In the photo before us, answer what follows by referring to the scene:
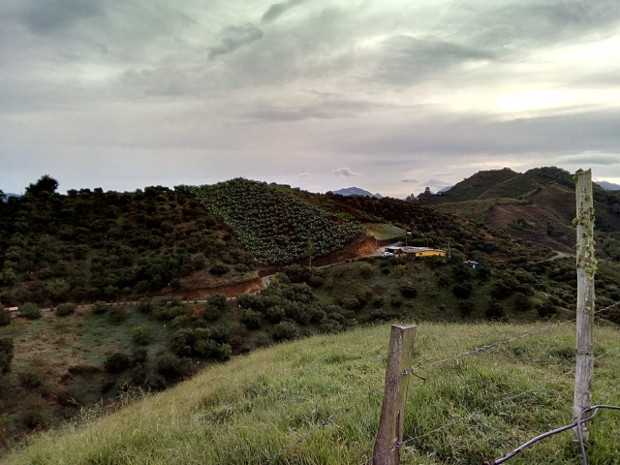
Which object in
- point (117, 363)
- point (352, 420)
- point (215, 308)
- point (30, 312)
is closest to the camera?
point (352, 420)

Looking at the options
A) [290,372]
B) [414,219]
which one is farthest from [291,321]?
[414,219]

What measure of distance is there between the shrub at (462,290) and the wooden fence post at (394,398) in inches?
1026

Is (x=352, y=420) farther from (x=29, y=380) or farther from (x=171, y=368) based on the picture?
(x=29, y=380)

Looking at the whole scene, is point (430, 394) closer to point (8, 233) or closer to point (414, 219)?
point (8, 233)

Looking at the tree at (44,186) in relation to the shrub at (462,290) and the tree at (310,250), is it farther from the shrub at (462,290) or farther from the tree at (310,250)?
the shrub at (462,290)

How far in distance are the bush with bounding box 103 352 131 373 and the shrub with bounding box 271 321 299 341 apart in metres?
6.34

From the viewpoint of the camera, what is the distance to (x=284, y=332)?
19344 mm

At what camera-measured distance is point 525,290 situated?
89.9 feet

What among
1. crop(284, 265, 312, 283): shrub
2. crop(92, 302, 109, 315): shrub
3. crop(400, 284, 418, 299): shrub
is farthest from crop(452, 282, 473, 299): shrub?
crop(92, 302, 109, 315): shrub

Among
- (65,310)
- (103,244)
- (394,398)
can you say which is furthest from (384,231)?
(394,398)

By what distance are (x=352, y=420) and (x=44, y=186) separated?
159 feet

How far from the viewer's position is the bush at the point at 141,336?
18.0m

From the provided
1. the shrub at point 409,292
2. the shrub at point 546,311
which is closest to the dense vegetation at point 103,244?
the shrub at point 409,292

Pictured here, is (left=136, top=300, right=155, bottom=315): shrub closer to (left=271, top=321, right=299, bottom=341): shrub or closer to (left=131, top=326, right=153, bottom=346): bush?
(left=131, top=326, right=153, bottom=346): bush
